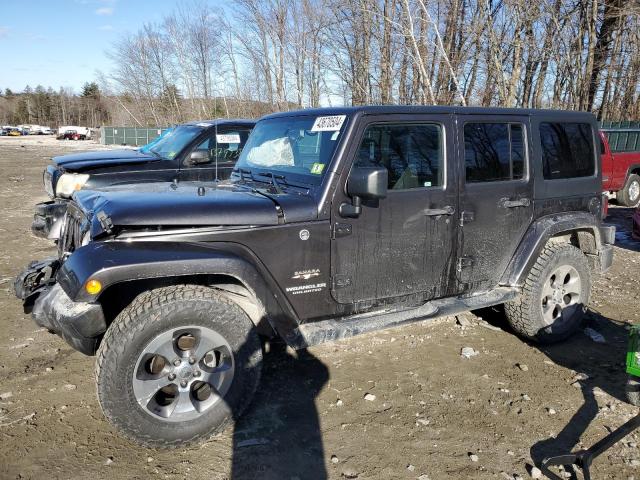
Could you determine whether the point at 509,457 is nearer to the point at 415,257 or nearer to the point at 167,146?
the point at 415,257

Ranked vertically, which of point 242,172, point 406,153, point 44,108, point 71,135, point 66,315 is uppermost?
point 44,108

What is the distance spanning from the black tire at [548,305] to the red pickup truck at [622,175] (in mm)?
7624

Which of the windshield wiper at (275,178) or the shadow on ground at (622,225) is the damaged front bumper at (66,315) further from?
the shadow on ground at (622,225)

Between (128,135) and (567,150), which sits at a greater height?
(128,135)

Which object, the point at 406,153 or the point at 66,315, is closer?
the point at 66,315

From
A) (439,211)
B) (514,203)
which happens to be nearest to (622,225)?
(514,203)

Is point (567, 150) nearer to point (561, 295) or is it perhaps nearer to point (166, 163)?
point (561, 295)

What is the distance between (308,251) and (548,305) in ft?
8.31

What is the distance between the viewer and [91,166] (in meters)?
6.73

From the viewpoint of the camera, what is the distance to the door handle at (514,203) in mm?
3988

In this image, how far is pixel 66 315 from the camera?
272 centimetres

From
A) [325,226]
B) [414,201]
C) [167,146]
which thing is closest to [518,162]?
[414,201]

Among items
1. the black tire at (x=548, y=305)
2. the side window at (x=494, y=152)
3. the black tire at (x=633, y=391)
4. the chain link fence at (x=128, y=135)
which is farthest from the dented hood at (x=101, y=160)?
the chain link fence at (x=128, y=135)

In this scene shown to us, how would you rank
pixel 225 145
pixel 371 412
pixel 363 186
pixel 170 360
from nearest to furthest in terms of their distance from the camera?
pixel 170 360 < pixel 363 186 < pixel 371 412 < pixel 225 145
